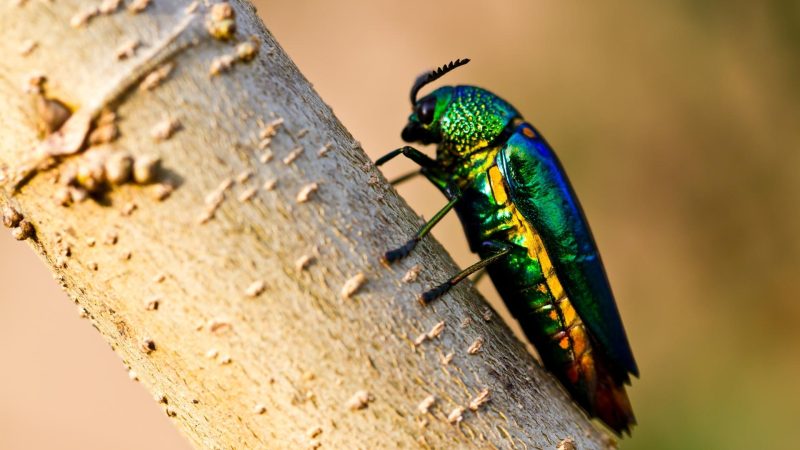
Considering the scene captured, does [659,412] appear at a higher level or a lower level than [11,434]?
lower

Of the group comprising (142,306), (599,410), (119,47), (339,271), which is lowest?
(599,410)

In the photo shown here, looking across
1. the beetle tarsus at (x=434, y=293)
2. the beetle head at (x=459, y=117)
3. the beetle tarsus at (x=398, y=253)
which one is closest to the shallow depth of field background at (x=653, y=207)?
the beetle head at (x=459, y=117)

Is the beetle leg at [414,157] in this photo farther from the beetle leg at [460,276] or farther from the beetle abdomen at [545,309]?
the beetle leg at [460,276]

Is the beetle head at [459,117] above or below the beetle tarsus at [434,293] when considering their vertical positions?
Answer: above

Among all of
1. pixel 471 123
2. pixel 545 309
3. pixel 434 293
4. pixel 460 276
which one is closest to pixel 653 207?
pixel 471 123

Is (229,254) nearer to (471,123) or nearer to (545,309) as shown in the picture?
(545,309)

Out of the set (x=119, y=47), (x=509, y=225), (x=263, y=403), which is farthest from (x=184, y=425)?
(x=509, y=225)

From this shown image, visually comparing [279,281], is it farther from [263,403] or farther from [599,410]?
[599,410]

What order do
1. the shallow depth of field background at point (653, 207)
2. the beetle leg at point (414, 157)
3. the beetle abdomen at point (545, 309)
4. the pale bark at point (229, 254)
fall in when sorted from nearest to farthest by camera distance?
the pale bark at point (229, 254)
the beetle abdomen at point (545, 309)
the beetle leg at point (414, 157)
the shallow depth of field background at point (653, 207)
